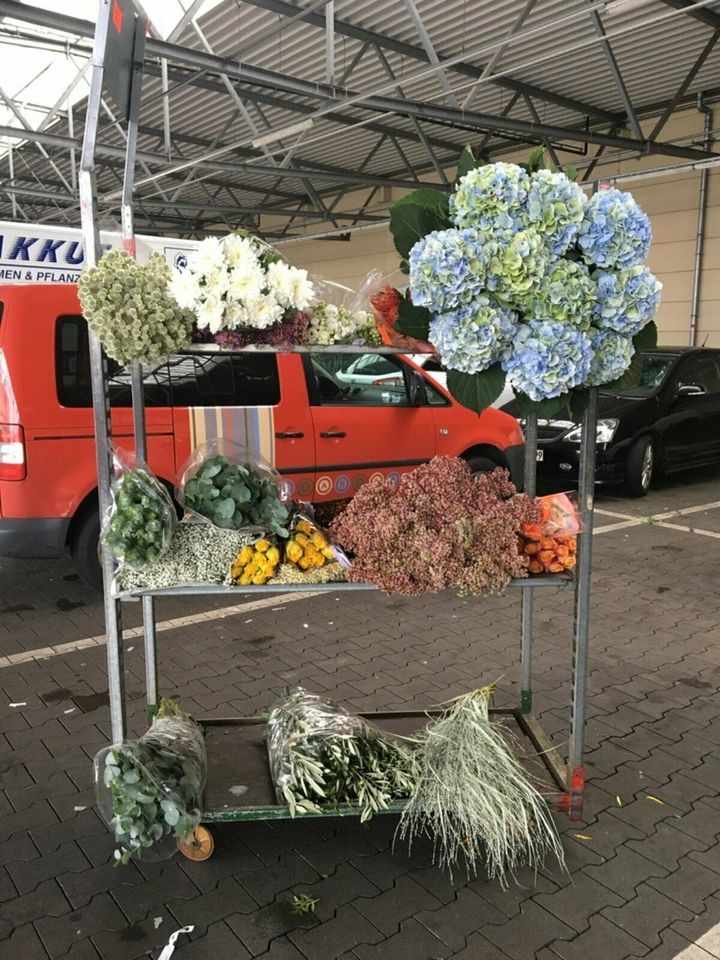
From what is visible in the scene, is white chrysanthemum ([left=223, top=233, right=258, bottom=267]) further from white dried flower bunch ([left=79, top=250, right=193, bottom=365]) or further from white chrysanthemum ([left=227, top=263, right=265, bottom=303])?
white dried flower bunch ([left=79, top=250, right=193, bottom=365])

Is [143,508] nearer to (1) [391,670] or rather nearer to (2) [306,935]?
(2) [306,935]

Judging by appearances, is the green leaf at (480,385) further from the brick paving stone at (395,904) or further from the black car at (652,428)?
the black car at (652,428)

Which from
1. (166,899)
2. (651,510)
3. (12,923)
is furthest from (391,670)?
(651,510)

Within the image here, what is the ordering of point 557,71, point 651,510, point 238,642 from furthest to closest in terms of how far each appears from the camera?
point 557,71 < point 651,510 < point 238,642

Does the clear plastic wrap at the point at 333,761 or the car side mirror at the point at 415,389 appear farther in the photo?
the car side mirror at the point at 415,389

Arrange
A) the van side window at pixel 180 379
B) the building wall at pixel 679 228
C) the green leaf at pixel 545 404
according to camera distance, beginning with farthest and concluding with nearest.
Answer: the building wall at pixel 679 228 < the van side window at pixel 180 379 < the green leaf at pixel 545 404

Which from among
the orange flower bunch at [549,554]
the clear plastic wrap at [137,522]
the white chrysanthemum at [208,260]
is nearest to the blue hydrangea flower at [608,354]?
the orange flower bunch at [549,554]

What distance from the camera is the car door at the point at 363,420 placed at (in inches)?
247

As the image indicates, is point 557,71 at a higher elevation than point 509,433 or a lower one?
higher

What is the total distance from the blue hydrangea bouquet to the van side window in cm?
298

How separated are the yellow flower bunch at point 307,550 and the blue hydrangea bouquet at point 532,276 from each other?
854 mm

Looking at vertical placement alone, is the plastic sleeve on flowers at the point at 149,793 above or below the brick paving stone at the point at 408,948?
above

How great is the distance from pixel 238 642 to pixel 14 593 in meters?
2.07

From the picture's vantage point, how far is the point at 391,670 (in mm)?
4566
